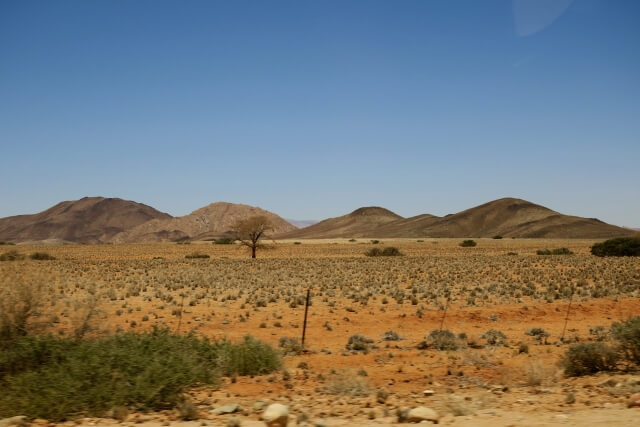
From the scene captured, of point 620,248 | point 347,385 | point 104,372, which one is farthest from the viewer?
point 620,248

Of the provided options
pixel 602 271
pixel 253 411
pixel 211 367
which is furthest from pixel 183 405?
pixel 602 271

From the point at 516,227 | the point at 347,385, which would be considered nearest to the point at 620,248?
the point at 347,385

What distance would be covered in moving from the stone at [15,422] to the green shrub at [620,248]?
57.0 meters

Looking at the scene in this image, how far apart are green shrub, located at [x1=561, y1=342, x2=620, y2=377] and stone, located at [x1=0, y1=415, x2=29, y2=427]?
10098 mm

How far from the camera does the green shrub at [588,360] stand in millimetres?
10094

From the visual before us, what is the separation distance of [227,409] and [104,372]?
2.25 m

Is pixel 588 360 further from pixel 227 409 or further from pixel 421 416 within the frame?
pixel 227 409

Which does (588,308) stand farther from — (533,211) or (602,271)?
(533,211)

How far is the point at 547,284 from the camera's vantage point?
2780 cm

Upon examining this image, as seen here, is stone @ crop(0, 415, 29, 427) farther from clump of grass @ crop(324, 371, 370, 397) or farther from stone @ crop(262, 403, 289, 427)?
clump of grass @ crop(324, 371, 370, 397)

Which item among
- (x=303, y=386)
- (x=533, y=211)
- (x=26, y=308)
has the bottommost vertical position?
(x=303, y=386)

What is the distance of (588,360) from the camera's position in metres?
10.2

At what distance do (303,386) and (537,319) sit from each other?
39.4 feet

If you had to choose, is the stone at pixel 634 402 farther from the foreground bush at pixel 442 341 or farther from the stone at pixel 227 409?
the stone at pixel 227 409
